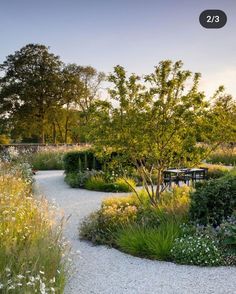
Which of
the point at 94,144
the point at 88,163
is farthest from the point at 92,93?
the point at 94,144

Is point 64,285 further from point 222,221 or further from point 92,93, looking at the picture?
point 92,93

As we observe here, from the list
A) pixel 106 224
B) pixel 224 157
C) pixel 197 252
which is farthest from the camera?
pixel 224 157

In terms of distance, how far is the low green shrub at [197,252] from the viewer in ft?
18.0

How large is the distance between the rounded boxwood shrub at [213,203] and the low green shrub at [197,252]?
0.74 m

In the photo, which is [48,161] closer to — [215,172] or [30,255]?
[215,172]

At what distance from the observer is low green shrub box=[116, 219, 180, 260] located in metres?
5.71

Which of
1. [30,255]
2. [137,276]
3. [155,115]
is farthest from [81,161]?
[30,255]

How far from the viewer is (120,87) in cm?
755

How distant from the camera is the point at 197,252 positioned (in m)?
5.54

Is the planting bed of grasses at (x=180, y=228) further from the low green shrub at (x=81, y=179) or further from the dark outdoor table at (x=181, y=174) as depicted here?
the low green shrub at (x=81, y=179)

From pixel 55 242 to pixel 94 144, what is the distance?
3.21 metres

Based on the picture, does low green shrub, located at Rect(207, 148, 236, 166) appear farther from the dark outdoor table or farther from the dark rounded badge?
the dark rounded badge

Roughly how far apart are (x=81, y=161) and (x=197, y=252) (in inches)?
383

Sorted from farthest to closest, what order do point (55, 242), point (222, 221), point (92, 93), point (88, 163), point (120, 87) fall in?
point (92, 93) < point (88, 163) < point (120, 87) < point (222, 221) < point (55, 242)
